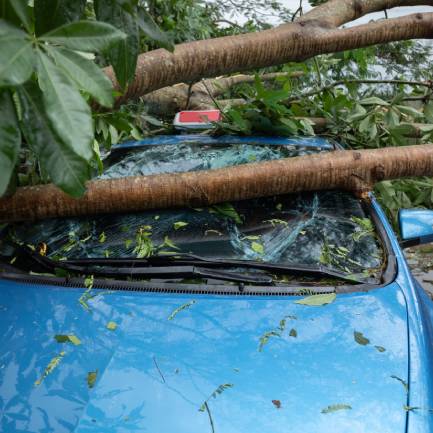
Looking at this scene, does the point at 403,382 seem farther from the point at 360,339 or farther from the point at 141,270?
the point at 141,270

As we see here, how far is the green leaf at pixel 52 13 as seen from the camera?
98cm

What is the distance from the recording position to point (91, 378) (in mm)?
1646

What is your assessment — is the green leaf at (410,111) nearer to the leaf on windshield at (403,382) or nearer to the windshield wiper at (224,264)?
the windshield wiper at (224,264)

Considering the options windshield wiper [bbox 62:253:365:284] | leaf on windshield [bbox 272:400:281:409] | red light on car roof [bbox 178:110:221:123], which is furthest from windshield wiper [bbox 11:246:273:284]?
red light on car roof [bbox 178:110:221:123]

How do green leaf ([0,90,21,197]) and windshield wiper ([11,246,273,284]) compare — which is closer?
green leaf ([0,90,21,197])

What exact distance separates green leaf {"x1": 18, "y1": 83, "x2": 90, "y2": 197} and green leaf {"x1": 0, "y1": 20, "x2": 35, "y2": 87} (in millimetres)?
107

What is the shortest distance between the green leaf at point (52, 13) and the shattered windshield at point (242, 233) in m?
1.30

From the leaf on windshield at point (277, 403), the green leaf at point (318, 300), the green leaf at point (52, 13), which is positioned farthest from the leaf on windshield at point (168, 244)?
the green leaf at point (52, 13)

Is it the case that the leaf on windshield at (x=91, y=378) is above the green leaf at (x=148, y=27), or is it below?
below

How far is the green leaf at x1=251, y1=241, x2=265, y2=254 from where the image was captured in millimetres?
2270

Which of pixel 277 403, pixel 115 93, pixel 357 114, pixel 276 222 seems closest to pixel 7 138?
pixel 115 93

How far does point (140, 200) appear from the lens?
2.44m

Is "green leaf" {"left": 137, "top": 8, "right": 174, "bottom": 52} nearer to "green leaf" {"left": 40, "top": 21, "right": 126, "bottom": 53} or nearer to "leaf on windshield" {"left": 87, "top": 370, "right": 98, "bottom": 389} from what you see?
"green leaf" {"left": 40, "top": 21, "right": 126, "bottom": 53}

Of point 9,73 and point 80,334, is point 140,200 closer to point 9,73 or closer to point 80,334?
point 80,334
